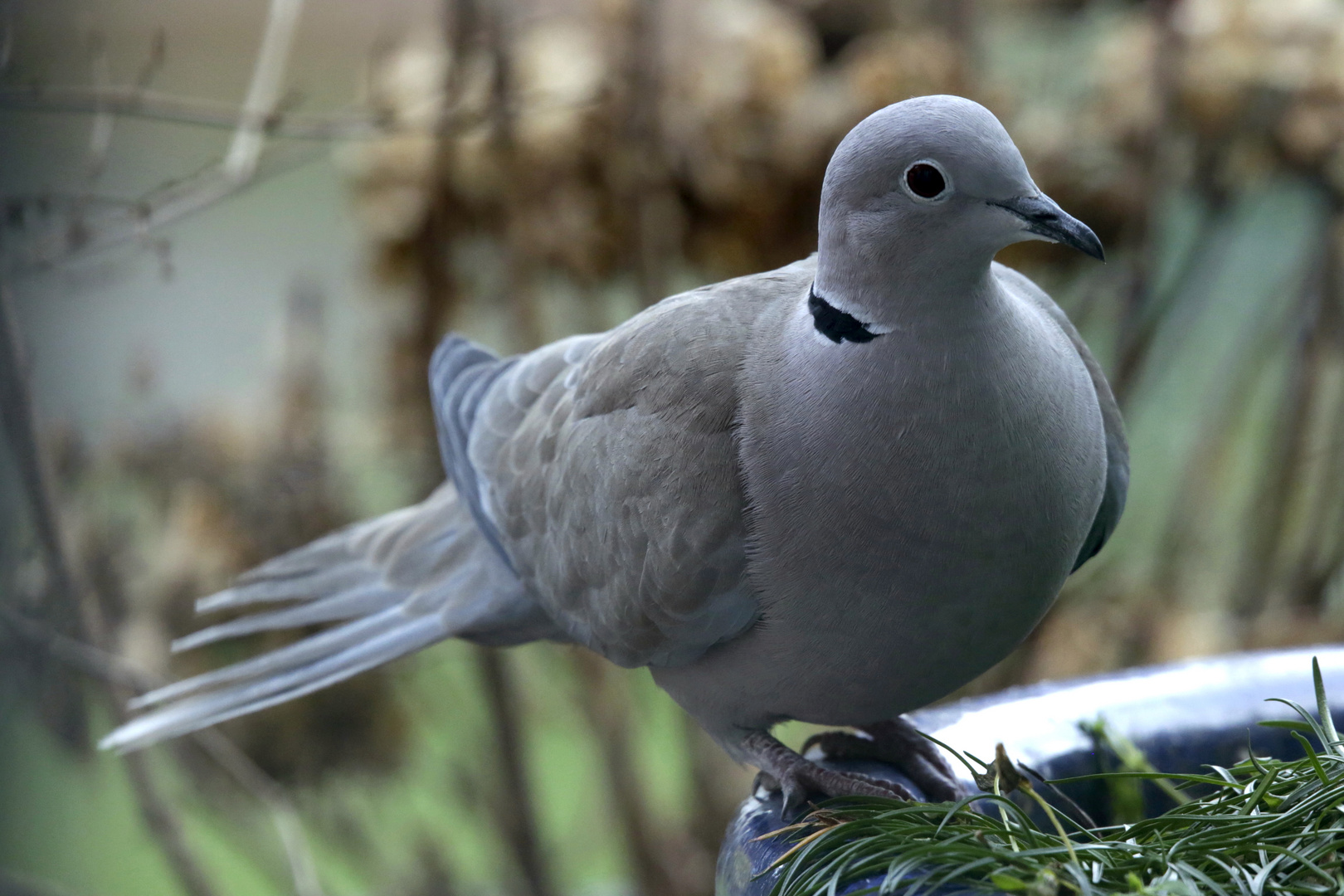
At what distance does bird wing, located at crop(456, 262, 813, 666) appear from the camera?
126 cm

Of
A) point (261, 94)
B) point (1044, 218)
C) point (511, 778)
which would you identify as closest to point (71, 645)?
point (261, 94)

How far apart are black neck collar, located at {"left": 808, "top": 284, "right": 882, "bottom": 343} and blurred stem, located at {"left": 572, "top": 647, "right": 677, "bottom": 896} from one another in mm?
1692

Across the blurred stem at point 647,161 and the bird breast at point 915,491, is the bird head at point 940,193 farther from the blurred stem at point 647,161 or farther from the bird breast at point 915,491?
A: the blurred stem at point 647,161

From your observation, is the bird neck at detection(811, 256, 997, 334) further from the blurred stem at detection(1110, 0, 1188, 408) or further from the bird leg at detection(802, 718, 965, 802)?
the blurred stem at detection(1110, 0, 1188, 408)

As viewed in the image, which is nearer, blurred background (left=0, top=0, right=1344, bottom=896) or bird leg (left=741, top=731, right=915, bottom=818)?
bird leg (left=741, top=731, right=915, bottom=818)

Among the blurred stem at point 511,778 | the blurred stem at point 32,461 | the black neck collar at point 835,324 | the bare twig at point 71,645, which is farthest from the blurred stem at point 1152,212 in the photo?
the blurred stem at point 32,461

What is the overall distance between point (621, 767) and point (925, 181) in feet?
6.59

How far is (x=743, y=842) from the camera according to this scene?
3.82 ft

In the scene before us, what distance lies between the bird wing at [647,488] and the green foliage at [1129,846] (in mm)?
282

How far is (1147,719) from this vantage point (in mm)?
1320

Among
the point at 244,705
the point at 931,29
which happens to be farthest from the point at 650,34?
the point at 244,705

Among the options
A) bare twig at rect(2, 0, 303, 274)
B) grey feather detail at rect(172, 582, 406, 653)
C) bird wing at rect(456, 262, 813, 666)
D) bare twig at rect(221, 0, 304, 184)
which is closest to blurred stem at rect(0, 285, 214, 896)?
bare twig at rect(2, 0, 303, 274)

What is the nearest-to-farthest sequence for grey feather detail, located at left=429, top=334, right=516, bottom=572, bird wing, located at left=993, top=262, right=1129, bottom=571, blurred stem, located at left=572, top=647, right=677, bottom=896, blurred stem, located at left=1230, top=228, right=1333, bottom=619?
bird wing, located at left=993, top=262, right=1129, bottom=571, grey feather detail, located at left=429, top=334, right=516, bottom=572, blurred stem, located at left=1230, top=228, right=1333, bottom=619, blurred stem, located at left=572, top=647, right=677, bottom=896

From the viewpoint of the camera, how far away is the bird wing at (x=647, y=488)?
1256 mm
